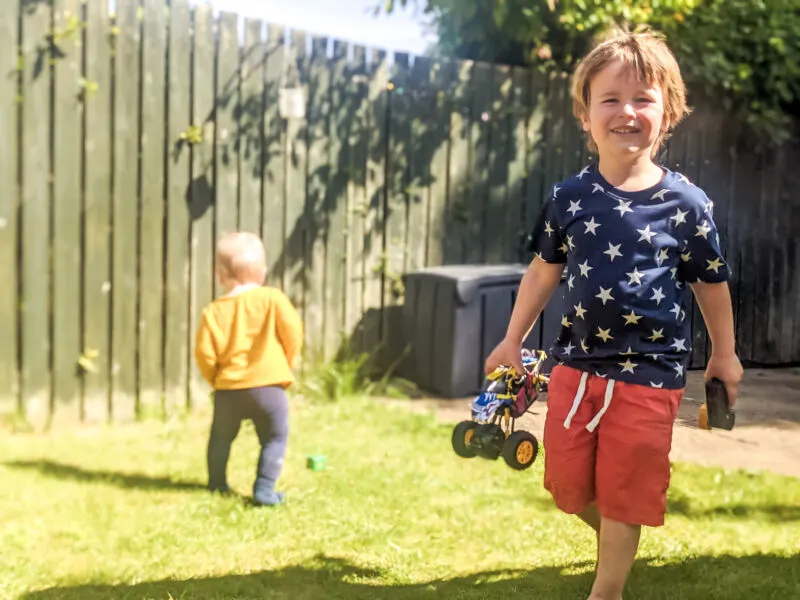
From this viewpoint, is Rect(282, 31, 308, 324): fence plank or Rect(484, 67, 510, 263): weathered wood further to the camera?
Rect(484, 67, 510, 263): weathered wood

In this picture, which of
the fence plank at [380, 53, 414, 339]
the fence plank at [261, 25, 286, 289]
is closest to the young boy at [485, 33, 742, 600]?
the fence plank at [261, 25, 286, 289]

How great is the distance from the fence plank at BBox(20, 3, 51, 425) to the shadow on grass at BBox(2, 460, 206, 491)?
0.79 m

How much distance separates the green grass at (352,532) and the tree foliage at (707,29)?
11.0 ft

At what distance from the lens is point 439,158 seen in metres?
→ 6.77

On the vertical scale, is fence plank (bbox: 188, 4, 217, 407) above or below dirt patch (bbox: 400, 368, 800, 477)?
above

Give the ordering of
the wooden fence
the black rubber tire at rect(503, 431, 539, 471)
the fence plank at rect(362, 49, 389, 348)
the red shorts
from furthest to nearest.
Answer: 1. the fence plank at rect(362, 49, 389, 348)
2. the wooden fence
3. the black rubber tire at rect(503, 431, 539, 471)
4. the red shorts

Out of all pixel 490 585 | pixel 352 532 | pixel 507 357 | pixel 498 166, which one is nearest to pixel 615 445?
pixel 507 357

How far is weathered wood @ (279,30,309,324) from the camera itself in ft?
20.0

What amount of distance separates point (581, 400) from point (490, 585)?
0.85 m

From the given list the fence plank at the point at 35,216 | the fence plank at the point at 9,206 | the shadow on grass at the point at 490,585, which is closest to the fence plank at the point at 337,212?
the fence plank at the point at 35,216

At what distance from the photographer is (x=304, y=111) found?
6121 millimetres

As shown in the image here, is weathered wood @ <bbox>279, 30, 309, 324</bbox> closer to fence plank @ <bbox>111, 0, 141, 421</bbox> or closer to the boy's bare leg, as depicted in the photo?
fence plank @ <bbox>111, 0, 141, 421</bbox>

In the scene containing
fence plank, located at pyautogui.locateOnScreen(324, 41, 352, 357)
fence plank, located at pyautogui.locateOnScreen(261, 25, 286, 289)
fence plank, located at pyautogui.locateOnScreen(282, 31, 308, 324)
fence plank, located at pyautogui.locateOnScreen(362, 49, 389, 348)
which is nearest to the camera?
fence plank, located at pyautogui.locateOnScreen(261, 25, 286, 289)

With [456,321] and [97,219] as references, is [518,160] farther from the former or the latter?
[97,219]
